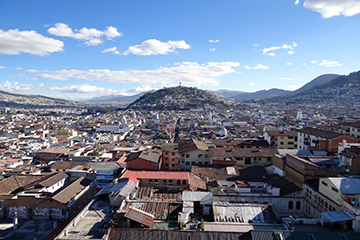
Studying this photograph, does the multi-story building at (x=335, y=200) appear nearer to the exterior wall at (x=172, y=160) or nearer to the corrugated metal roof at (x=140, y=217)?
the corrugated metal roof at (x=140, y=217)

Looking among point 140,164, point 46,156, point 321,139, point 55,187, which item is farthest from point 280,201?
point 46,156

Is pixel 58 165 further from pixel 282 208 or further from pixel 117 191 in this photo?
pixel 282 208

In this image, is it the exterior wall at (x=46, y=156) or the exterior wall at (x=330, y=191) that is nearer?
the exterior wall at (x=330, y=191)

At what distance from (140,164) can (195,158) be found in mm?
7248

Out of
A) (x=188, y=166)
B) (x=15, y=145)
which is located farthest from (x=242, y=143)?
(x=15, y=145)

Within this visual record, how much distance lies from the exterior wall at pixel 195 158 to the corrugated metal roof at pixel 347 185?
49.3 feet

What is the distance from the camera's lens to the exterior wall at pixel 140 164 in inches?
963

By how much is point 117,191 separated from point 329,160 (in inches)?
725

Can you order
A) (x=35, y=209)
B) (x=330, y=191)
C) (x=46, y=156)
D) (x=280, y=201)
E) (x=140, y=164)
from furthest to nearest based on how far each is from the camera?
(x=46, y=156) → (x=140, y=164) → (x=280, y=201) → (x=35, y=209) → (x=330, y=191)

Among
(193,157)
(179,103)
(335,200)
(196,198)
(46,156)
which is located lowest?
(46,156)

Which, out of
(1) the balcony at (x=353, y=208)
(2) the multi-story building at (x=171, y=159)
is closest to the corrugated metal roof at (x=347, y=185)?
(1) the balcony at (x=353, y=208)

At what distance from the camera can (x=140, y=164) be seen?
80.3 ft

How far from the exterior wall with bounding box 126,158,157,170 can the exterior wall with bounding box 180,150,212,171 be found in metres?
5.09

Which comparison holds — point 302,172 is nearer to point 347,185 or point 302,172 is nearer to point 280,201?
point 280,201
